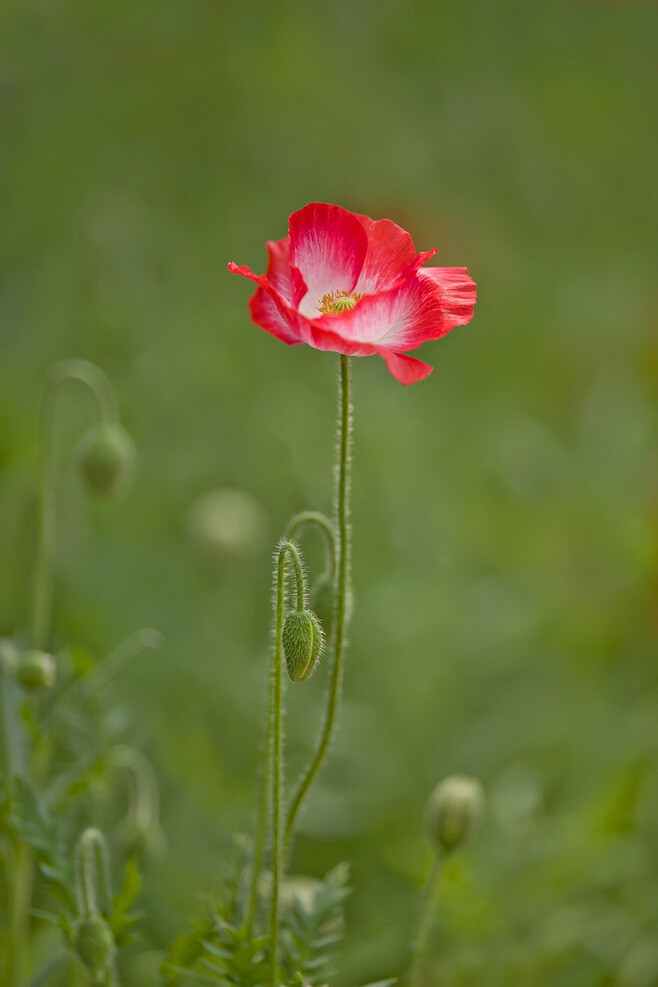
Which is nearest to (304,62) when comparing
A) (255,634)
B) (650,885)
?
(255,634)

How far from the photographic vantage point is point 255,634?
7.41 feet

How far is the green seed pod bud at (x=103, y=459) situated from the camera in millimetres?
1490

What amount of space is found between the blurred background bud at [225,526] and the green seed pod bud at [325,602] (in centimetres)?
87

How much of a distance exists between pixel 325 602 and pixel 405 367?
0.98 feet

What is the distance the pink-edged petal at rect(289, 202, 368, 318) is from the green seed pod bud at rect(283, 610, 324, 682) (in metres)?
0.27

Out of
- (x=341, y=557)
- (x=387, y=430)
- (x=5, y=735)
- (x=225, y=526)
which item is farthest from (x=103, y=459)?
(x=387, y=430)

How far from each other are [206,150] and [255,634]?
179 cm

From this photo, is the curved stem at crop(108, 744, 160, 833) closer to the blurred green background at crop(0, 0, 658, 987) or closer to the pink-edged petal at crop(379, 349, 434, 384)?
the blurred green background at crop(0, 0, 658, 987)

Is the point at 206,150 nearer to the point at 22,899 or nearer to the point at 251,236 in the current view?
the point at 251,236

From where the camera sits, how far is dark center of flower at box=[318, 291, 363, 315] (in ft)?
3.33

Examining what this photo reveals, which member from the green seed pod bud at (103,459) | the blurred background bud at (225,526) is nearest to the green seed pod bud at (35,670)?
the green seed pod bud at (103,459)

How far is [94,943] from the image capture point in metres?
1.03

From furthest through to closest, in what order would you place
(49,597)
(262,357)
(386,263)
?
(262,357), (49,597), (386,263)

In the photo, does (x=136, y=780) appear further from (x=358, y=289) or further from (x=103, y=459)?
(x=358, y=289)
